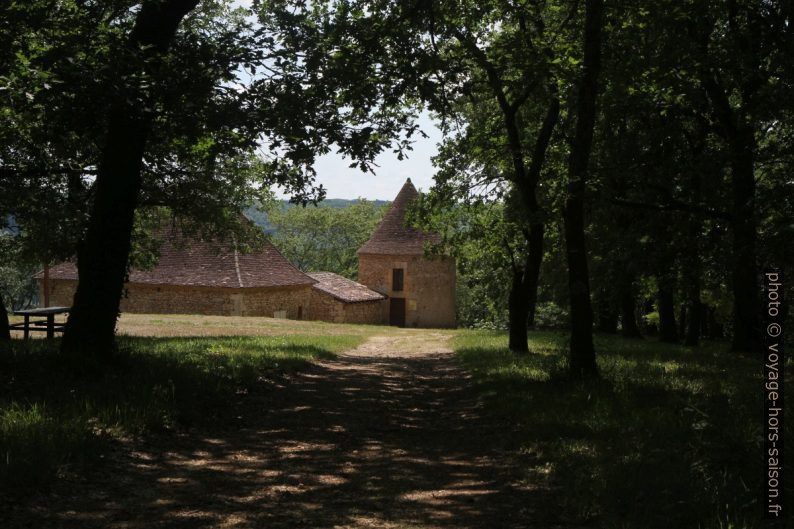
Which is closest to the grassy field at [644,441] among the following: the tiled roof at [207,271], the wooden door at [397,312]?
the tiled roof at [207,271]

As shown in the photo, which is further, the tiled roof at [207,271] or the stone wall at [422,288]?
the stone wall at [422,288]

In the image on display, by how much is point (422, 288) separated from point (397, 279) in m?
2.04

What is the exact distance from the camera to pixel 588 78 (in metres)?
10.2

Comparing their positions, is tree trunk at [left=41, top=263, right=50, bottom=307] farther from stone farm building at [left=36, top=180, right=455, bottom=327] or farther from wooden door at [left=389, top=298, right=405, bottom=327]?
wooden door at [left=389, top=298, right=405, bottom=327]

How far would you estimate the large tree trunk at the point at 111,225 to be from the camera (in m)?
9.71

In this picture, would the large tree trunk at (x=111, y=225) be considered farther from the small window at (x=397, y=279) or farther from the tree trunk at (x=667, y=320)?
the small window at (x=397, y=279)

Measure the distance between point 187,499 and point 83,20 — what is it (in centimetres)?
968

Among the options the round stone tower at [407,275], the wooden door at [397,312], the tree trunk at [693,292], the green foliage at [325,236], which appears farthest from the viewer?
the green foliage at [325,236]

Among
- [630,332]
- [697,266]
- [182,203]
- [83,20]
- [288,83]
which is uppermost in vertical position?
[83,20]

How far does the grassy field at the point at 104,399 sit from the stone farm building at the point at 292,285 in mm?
20253

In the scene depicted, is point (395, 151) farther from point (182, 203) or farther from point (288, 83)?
point (182, 203)

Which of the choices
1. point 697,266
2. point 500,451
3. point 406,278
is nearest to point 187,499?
point 500,451

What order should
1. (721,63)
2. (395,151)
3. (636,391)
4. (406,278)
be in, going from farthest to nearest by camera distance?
(406,278)
(721,63)
(395,151)
(636,391)

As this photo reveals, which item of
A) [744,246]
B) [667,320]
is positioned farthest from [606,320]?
[744,246]
